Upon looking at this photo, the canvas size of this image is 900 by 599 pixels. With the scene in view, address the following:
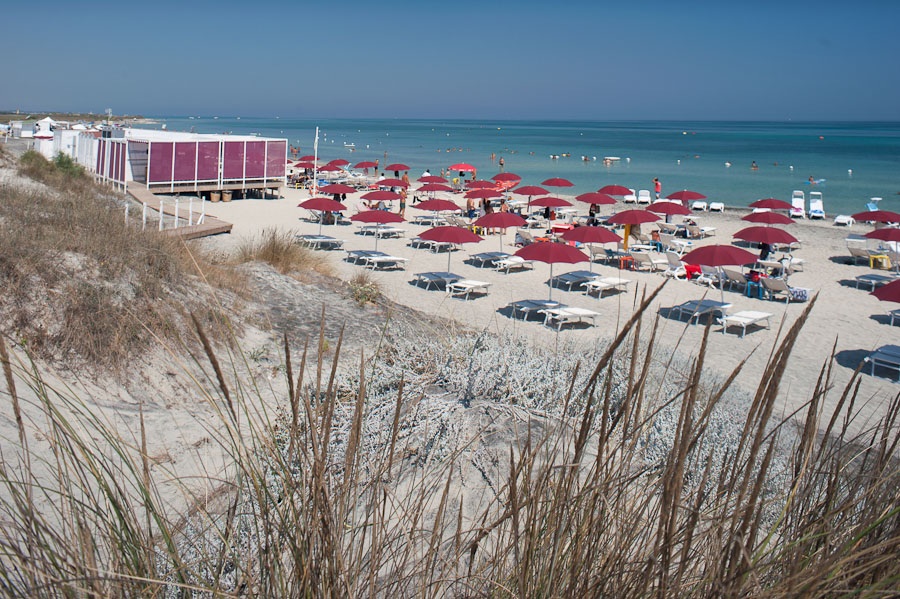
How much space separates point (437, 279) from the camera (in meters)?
13.6

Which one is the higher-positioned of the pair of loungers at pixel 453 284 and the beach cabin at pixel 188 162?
the beach cabin at pixel 188 162

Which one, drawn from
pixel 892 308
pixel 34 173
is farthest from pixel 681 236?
pixel 34 173

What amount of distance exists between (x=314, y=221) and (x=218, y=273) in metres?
13.2

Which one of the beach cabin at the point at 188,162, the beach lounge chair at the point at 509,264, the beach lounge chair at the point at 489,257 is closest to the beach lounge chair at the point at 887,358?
the beach lounge chair at the point at 509,264

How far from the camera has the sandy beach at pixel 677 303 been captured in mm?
9211

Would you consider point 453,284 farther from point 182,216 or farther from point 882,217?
point 882,217

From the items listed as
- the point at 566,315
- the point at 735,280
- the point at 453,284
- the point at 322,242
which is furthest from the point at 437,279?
the point at 735,280

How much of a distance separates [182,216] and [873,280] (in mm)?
15906

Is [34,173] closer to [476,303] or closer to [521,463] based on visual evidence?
[476,303]

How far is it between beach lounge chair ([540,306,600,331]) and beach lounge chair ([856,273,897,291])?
22.9 feet

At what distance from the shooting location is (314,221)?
2153cm

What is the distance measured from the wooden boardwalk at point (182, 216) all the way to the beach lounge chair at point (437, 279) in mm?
4337

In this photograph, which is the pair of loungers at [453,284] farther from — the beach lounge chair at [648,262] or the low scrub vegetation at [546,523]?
the low scrub vegetation at [546,523]

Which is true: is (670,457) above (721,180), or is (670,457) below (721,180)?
below
